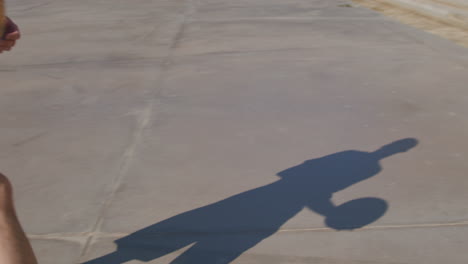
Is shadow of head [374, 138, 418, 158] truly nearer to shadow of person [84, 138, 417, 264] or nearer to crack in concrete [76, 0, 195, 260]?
shadow of person [84, 138, 417, 264]

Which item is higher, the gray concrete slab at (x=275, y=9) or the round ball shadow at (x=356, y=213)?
the round ball shadow at (x=356, y=213)

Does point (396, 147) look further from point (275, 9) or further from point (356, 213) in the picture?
point (275, 9)

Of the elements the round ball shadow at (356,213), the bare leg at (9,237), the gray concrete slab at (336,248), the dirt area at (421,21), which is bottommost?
the dirt area at (421,21)

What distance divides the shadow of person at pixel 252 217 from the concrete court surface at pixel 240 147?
0.03 feet

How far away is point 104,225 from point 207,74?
321cm

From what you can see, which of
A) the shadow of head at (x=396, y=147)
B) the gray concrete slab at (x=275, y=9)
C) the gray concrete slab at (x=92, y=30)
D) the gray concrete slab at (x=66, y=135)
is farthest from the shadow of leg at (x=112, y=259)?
the gray concrete slab at (x=275, y=9)

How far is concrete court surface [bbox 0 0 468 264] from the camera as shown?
9.84ft

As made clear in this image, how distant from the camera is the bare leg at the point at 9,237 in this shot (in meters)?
1.83

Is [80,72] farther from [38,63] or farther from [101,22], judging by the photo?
[101,22]

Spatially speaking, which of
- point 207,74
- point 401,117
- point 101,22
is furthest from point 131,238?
point 101,22

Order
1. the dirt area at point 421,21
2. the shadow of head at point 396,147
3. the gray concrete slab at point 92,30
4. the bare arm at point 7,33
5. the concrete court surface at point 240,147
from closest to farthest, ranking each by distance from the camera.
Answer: the bare arm at point 7,33 < the concrete court surface at point 240,147 < the shadow of head at point 396,147 < the gray concrete slab at point 92,30 < the dirt area at point 421,21

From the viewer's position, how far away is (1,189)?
190 cm

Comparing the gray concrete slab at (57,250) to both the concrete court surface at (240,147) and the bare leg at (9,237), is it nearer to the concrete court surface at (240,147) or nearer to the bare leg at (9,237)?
the concrete court surface at (240,147)

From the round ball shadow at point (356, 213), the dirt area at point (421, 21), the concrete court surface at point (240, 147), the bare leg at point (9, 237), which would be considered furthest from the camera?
the dirt area at point (421, 21)
